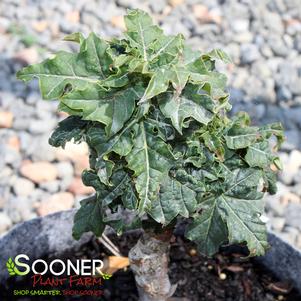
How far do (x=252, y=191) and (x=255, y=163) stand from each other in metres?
0.07

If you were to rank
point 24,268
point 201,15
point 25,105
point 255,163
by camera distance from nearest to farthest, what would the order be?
point 255,163, point 24,268, point 25,105, point 201,15

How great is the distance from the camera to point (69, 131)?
142cm

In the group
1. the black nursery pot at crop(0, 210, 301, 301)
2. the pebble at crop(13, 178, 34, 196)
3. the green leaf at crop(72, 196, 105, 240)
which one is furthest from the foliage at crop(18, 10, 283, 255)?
the pebble at crop(13, 178, 34, 196)

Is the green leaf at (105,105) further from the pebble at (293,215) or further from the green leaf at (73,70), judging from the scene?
the pebble at (293,215)

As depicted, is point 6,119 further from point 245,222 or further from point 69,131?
point 245,222

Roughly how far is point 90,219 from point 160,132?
414mm

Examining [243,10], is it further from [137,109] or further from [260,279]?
[137,109]

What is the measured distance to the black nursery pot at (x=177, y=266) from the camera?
197 centimetres

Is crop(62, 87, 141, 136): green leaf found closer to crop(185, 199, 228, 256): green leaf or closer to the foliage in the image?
the foliage

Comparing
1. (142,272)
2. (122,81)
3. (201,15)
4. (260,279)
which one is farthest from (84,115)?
(201,15)

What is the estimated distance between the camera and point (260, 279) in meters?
2.06

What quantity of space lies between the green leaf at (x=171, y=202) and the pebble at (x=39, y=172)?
1420 millimetres

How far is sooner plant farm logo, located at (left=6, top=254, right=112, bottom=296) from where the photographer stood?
1979 mm

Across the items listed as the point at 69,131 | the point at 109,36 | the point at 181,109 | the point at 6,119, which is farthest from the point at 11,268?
the point at 109,36
